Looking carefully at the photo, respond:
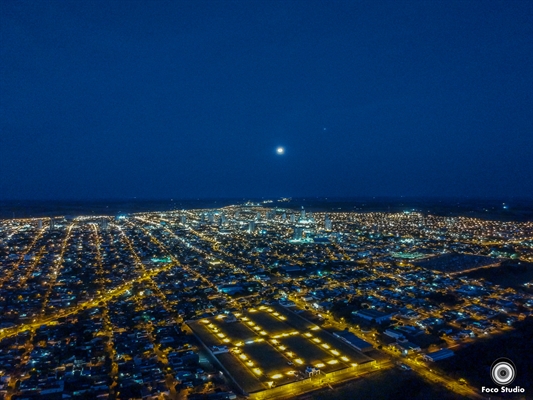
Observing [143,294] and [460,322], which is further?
[143,294]

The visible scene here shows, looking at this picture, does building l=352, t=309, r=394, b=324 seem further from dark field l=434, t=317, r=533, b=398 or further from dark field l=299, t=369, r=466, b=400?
dark field l=299, t=369, r=466, b=400

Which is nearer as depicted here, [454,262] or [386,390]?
[386,390]

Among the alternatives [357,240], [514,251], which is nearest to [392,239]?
[357,240]

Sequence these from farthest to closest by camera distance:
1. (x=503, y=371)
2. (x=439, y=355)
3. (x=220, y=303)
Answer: (x=220, y=303)
(x=439, y=355)
(x=503, y=371)

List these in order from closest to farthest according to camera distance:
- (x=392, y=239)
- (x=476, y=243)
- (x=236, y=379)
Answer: (x=236, y=379) < (x=476, y=243) < (x=392, y=239)

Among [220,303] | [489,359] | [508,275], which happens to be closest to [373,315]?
[489,359]

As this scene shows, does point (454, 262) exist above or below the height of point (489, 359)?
above

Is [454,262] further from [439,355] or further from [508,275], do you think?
[439,355]

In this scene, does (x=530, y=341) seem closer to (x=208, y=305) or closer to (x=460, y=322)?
(x=460, y=322)
